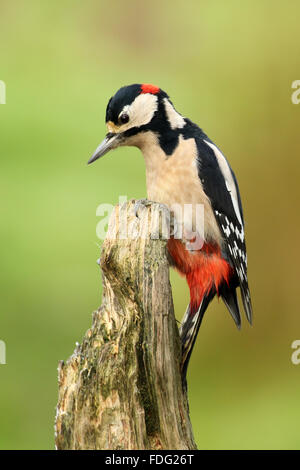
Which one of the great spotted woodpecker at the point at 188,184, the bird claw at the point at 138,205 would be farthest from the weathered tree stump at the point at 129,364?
the great spotted woodpecker at the point at 188,184

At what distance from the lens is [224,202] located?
3.05 metres

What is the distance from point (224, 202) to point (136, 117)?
539 mm

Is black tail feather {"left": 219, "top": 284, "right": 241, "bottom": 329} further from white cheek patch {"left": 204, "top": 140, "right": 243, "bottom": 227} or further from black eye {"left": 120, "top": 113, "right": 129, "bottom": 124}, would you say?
black eye {"left": 120, "top": 113, "right": 129, "bottom": 124}

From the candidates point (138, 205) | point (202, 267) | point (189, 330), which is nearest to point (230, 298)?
point (202, 267)

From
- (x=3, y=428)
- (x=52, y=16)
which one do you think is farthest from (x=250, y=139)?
(x=3, y=428)

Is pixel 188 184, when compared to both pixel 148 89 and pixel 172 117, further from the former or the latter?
pixel 148 89

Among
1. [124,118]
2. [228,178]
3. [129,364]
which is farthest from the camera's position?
[228,178]

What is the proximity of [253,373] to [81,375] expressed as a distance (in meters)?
3.56

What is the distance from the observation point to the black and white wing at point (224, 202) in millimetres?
2992

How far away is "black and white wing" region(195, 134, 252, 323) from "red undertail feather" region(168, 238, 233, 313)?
0.05m

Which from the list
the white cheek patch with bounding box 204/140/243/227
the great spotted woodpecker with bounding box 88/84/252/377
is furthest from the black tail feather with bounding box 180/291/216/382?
the white cheek patch with bounding box 204/140/243/227

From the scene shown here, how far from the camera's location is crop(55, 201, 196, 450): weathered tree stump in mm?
2232
